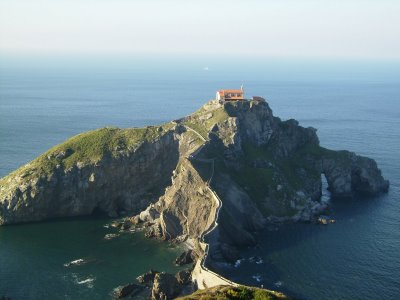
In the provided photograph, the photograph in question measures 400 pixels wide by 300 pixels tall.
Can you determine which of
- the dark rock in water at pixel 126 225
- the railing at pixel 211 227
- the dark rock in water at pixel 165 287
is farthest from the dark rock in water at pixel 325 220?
the dark rock in water at pixel 165 287

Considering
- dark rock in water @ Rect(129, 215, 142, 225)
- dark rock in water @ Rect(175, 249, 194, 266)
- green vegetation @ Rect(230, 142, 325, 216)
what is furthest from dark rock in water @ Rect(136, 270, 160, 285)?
green vegetation @ Rect(230, 142, 325, 216)

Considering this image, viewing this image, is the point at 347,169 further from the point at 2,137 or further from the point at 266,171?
the point at 2,137

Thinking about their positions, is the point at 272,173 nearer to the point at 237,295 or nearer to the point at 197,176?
the point at 197,176

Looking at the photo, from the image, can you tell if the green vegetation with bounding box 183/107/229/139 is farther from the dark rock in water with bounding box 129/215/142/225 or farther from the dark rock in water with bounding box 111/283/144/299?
the dark rock in water with bounding box 111/283/144/299

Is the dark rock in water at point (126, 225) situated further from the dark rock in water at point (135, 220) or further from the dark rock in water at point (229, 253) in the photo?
the dark rock in water at point (229, 253)

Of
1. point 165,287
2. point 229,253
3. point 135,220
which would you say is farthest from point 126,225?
point 165,287
